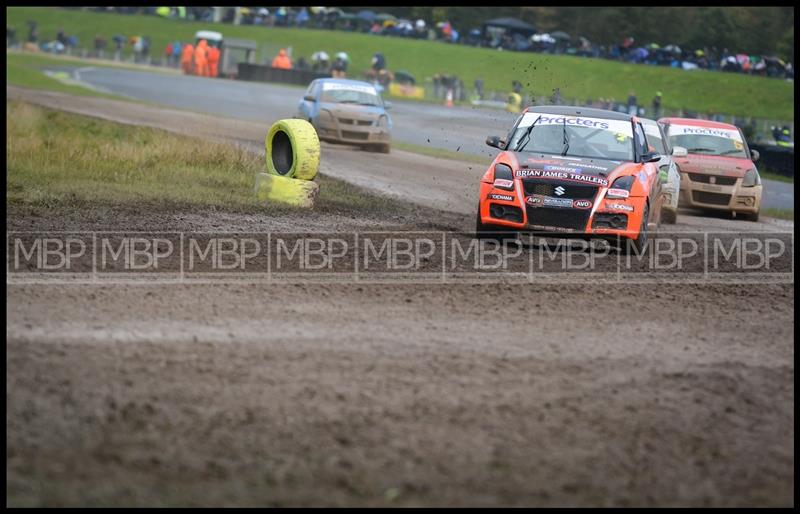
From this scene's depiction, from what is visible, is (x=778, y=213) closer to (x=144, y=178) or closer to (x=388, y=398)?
(x=144, y=178)

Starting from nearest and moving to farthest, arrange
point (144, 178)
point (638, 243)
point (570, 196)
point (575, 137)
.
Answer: point (570, 196)
point (638, 243)
point (575, 137)
point (144, 178)

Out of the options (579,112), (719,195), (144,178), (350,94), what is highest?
(579,112)

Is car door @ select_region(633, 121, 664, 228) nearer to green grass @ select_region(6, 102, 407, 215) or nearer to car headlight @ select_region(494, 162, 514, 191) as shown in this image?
car headlight @ select_region(494, 162, 514, 191)

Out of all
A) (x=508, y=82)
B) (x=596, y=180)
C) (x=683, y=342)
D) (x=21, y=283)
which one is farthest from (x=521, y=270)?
(x=508, y=82)

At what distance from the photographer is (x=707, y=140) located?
64.0ft

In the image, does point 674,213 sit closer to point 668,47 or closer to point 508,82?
point 508,82

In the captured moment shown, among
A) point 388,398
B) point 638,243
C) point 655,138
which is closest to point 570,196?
point 638,243

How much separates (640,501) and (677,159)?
14.3 m

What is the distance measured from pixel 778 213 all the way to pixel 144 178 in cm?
1177

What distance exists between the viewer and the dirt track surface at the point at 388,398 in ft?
17.3

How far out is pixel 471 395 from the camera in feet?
21.8

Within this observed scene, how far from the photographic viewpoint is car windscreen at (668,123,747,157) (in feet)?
63.4

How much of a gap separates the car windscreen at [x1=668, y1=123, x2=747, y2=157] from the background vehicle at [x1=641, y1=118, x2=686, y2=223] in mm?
2327

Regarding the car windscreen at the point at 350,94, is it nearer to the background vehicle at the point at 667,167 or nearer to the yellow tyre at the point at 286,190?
the background vehicle at the point at 667,167
